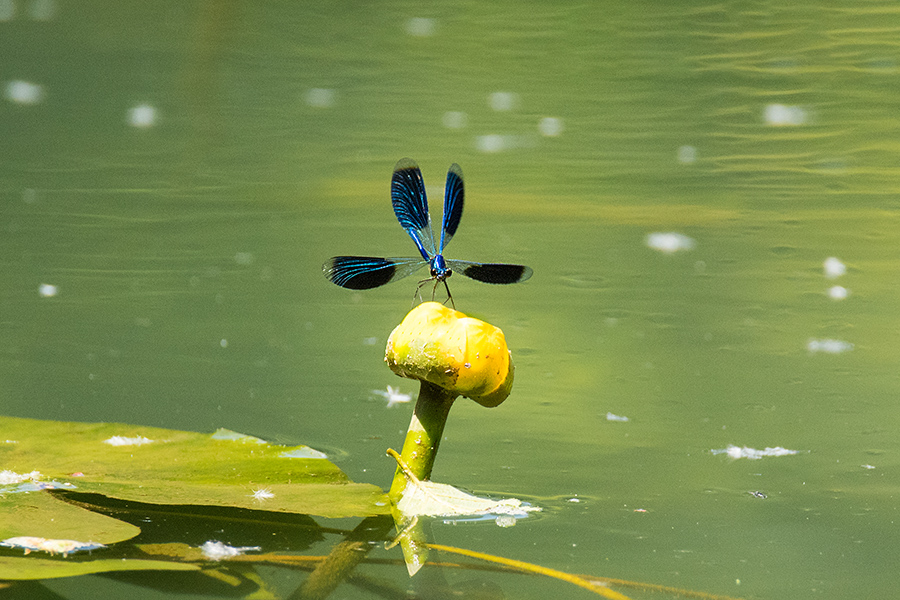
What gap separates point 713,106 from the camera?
1376 millimetres

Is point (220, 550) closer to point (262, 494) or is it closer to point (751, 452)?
point (262, 494)

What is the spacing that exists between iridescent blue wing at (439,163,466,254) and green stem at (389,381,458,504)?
12cm

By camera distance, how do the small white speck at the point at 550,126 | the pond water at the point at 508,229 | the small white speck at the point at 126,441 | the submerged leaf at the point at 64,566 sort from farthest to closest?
1. the small white speck at the point at 550,126
2. the pond water at the point at 508,229
3. the small white speck at the point at 126,441
4. the submerged leaf at the point at 64,566

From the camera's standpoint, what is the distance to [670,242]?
1.26 m

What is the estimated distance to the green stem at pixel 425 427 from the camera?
51 centimetres

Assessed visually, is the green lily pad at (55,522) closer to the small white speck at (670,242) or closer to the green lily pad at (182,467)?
the green lily pad at (182,467)

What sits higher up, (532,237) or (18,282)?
(532,237)

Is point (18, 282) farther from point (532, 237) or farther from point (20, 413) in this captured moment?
point (532, 237)

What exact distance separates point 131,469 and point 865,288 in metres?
1.03

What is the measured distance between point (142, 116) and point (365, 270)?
996 mm

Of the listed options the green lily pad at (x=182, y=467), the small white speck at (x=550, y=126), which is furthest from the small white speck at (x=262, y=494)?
the small white speck at (x=550, y=126)

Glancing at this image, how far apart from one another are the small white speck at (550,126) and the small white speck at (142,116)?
26.6 inches

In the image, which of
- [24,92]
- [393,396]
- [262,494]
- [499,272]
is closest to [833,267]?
[393,396]

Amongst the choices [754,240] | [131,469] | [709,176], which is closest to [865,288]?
[754,240]
